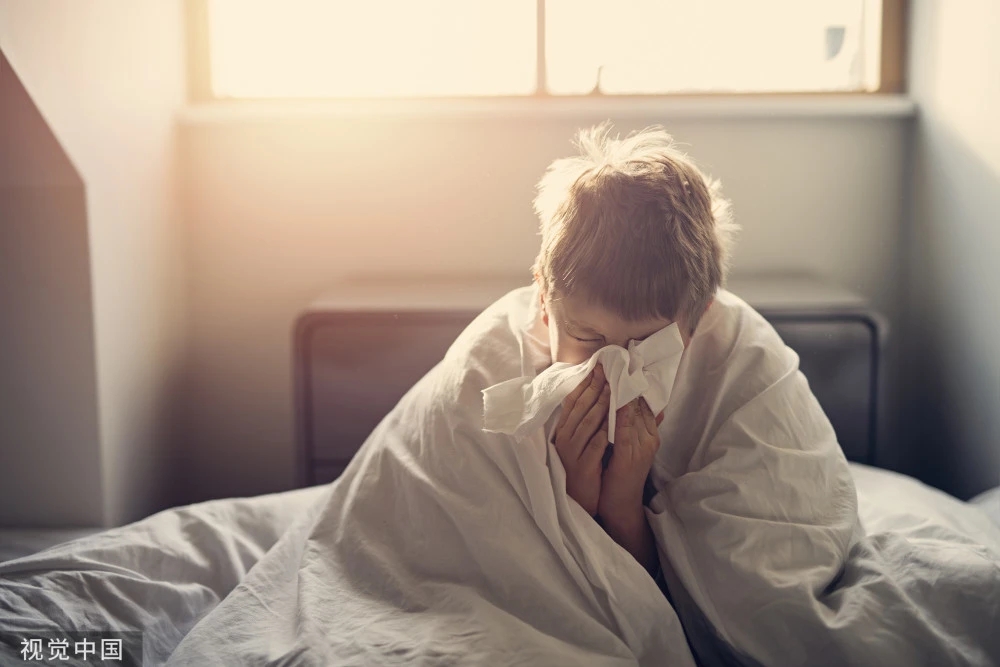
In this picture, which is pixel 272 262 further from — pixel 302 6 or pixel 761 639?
pixel 761 639

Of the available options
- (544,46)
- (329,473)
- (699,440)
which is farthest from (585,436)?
(544,46)

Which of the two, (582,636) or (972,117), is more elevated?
(972,117)

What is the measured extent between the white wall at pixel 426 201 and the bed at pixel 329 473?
0.10m

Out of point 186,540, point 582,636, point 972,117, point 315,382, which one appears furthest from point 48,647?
point 972,117

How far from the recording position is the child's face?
3.45 feet

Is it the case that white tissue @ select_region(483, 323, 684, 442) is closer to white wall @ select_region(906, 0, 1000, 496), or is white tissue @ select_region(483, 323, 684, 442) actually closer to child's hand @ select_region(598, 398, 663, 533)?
child's hand @ select_region(598, 398, 663, 533)

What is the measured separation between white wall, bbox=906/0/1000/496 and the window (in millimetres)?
160

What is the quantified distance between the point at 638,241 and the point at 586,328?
4.4 inches

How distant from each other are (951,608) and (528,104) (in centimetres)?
121

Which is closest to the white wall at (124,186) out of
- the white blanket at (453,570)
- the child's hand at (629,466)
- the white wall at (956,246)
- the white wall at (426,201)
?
the white wall at (426,201)

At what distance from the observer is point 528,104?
1862 mm

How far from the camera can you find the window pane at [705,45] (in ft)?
6.34

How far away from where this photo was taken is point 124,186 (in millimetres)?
1650

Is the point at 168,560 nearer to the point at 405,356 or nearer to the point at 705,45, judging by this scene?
the point at 405,356
